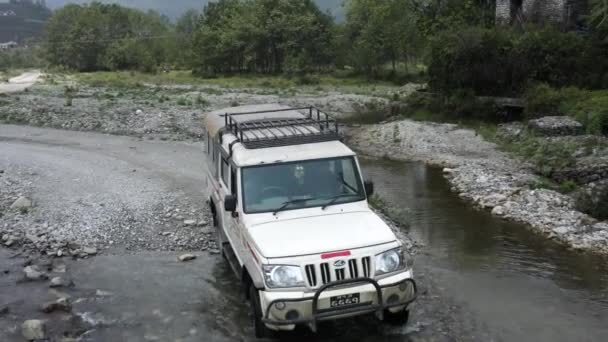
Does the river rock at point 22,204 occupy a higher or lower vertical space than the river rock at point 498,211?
higher

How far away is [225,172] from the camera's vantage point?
1094 centimetres

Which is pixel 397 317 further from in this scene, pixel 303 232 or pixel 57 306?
pixel 57 306

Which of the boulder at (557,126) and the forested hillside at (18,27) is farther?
the forested hillside at (18,27)

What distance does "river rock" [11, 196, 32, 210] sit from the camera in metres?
16.7

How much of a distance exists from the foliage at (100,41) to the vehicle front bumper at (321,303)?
74.7 meters

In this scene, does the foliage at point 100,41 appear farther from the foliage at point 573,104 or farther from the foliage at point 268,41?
the foliage at point 573,104

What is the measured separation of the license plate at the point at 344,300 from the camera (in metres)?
8.18

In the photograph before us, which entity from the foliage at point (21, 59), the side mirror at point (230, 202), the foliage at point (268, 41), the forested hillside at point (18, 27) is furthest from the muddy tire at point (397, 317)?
the forested hillside at point (18, 27)

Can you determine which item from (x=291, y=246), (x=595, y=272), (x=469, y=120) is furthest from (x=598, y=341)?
(x=469, y=120)

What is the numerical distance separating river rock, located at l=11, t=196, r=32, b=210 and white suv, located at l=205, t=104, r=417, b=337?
780 centimetres

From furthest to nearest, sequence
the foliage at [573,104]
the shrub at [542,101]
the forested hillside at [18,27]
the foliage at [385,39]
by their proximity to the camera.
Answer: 1. the forested hillside at [18,27]
2. the foliage at [385,39]
3. the shrub at [542,101]
4. the foliage at [573,104]

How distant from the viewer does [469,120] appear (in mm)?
32000

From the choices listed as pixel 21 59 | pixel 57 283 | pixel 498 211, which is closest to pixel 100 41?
pixel 21 59

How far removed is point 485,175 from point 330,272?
1403 centimetres
